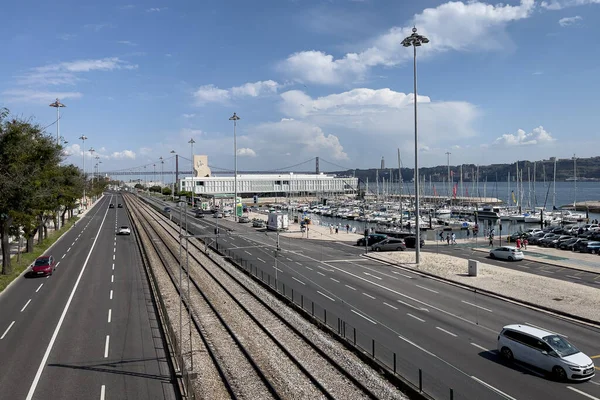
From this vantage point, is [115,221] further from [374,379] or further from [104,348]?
[374,379]

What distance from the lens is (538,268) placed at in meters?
38.1

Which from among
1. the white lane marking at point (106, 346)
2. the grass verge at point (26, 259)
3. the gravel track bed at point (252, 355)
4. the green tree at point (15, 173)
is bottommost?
the gravel track bed at point (252, 355)

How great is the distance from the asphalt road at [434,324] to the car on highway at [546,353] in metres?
0.35

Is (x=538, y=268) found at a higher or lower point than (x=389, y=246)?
lower

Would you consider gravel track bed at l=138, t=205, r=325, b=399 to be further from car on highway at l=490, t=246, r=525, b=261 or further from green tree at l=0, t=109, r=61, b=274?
car on highway at l=490, t=246, r=525, b=261

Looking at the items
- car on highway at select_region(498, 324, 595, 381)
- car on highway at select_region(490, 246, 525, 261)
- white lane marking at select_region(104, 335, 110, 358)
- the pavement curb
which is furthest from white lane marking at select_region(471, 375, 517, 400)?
car on highway at select_region(490, 246, 525, 261)

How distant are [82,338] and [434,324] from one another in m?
16.5

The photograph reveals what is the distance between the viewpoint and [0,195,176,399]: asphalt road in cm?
1553

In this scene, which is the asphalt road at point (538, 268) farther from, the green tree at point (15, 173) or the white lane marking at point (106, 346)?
the green tree at point (15, 173)

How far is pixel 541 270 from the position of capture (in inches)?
1462

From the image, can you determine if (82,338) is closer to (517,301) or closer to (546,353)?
(546,353)

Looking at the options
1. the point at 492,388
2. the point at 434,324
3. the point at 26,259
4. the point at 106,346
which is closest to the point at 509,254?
the point at 434,324

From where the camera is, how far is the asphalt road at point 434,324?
15188mm

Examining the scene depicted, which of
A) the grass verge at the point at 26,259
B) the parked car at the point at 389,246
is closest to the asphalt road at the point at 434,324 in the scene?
the parked car at the point at 389,246
